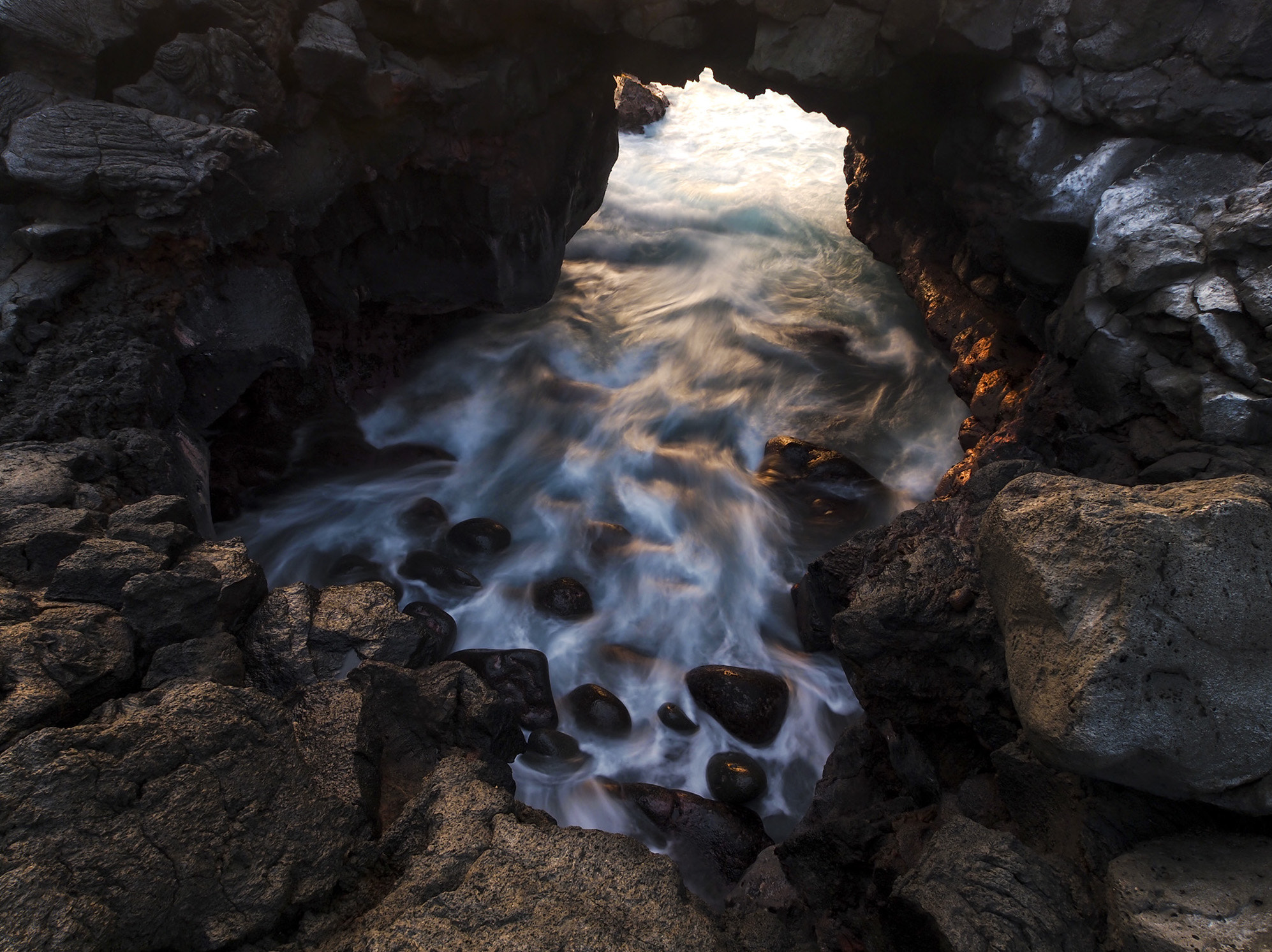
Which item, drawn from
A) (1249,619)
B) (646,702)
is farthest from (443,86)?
(1249,619)

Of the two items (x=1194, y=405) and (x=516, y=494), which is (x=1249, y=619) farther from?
(x=516, y=494)

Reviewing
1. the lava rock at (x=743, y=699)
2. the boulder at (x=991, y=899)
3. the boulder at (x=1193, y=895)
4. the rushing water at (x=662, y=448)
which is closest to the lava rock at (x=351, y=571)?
the rushing water at (x=662, y=448)

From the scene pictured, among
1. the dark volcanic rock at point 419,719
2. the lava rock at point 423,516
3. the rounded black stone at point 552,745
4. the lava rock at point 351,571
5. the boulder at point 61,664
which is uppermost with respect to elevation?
the boulder at point 61,664

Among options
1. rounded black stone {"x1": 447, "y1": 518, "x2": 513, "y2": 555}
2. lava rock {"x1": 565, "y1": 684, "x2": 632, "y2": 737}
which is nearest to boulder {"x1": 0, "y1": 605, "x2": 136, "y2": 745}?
lava rock {"x1": 565, "y1": 684, "x2": 632, "y2": 737}

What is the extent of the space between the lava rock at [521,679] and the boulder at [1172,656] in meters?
2.93

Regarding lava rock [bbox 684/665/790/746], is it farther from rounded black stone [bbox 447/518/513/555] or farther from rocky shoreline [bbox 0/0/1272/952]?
rounded black stone [bbox 447/518/513/555]

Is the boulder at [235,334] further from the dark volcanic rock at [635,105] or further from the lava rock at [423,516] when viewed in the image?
the dark volcanic rock at [635,105]

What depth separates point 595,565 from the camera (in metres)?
5.73

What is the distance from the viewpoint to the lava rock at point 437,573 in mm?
5383

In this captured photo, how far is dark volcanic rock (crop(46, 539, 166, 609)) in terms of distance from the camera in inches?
112

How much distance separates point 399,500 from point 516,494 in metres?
0.91

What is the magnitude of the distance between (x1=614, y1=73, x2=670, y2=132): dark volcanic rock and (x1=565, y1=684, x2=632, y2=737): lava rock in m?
9.60

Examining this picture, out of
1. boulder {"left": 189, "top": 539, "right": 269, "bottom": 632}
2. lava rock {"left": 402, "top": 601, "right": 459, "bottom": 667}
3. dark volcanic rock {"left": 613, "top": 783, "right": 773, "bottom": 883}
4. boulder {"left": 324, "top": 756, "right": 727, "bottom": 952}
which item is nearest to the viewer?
boulder {"left": 324, "top": 756, "right": 727, "bottom": 952}

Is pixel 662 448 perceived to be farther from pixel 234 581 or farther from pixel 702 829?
pixel 234 581
